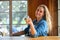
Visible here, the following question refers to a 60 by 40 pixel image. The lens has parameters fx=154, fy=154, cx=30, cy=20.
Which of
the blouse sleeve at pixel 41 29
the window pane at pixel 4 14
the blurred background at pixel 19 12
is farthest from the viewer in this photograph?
the window pane at pixel 4 14

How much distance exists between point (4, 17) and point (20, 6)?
0.47 metres

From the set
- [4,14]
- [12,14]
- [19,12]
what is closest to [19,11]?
[19,12]

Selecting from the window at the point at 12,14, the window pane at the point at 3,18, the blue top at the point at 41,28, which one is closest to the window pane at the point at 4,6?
the window at the point at 12,14

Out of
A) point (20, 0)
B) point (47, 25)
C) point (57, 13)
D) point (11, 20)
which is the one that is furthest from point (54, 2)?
point (47, 25)

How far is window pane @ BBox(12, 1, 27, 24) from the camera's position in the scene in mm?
3715

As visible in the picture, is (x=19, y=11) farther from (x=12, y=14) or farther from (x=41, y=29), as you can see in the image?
(x=41, y=29)

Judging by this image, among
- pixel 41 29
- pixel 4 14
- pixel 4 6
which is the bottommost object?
pixel 41 29

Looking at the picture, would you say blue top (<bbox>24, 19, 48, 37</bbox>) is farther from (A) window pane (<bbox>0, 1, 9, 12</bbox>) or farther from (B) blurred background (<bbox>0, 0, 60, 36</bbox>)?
(A) window pane (<bbox>0, 1, 9, 12</bbox>)

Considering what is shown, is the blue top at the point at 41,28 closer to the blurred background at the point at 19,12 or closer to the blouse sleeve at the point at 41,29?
the blouse sleeve at the point at 41,29

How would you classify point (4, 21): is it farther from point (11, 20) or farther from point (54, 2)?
point (54, 2)

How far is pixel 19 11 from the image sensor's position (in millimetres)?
3748

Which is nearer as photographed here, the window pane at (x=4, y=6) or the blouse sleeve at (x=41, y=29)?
the blouse sleeve at (x=41, y=29)

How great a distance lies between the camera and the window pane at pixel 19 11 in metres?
3.71

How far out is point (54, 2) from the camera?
3.59m
